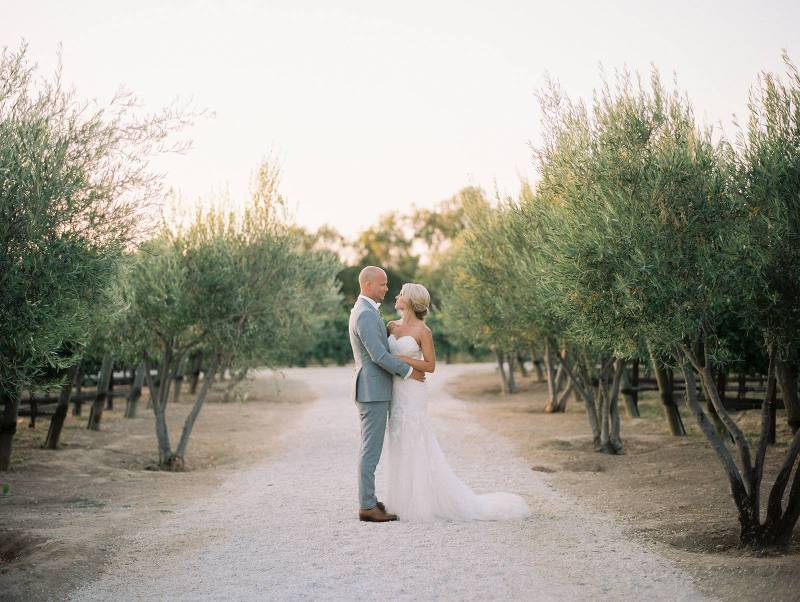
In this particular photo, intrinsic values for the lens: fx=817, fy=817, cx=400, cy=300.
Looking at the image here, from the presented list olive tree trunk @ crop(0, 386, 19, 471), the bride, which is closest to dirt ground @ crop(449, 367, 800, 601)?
the bride

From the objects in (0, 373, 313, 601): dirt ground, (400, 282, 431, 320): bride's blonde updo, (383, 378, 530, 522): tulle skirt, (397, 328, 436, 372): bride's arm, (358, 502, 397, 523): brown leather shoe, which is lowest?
(0, 373, 313, 601): dirt ground

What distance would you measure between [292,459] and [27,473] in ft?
15.5

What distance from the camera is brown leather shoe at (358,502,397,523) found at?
920 centimetres

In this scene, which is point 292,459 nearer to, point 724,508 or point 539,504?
point 539,504

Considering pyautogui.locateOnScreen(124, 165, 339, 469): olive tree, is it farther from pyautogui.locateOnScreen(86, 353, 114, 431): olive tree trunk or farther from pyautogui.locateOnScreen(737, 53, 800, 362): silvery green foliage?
pyautogui.locateOnScreen(737, 53, 800, 362): silvery green foliage

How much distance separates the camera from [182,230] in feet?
48.9

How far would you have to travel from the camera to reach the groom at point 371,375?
900 centimetres

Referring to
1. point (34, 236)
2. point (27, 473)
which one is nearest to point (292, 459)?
point (27, 473)

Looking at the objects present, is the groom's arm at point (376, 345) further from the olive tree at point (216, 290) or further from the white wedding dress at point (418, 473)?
the olive tree at point (216, 290)

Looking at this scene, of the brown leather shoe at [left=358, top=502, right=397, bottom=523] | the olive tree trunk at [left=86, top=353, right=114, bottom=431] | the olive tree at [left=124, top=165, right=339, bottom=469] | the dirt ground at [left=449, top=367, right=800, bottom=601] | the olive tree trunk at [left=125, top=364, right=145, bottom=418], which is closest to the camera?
the dirt ground at [left=449, top=367, right=800, bottom=601]

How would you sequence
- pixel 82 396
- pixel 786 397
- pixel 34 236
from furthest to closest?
pixel 82 396, pixel 786 397, pixel 34 236

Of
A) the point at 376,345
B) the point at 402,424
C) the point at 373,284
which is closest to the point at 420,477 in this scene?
the point at 402,424

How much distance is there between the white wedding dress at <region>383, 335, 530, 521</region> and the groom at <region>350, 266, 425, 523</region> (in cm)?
15

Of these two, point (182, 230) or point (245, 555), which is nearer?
point (245, 555)
